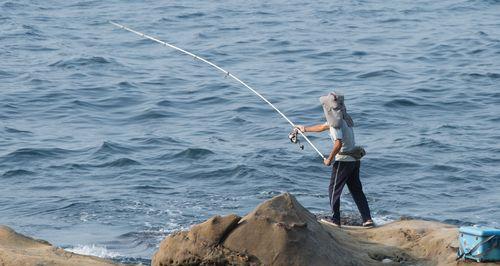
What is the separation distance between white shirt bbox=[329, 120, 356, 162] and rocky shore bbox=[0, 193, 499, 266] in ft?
3.67

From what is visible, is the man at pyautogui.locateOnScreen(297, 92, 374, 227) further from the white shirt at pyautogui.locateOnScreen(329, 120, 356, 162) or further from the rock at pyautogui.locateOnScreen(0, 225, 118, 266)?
the rock at pyautogui.locateOnScreen(0, 225, 118, 266)

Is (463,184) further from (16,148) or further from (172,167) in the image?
(16,148)

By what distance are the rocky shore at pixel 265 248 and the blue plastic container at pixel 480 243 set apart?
0.51ft

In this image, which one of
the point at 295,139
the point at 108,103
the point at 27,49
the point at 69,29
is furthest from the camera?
the point at 69,29

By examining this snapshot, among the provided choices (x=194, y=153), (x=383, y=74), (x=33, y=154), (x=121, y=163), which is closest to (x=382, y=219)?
(x=194, y=153)

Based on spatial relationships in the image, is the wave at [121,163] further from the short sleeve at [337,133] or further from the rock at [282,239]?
the rock at [282,239]

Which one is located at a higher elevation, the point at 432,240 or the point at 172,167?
the point at 432,240

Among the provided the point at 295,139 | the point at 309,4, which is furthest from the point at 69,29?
the point at 295,139

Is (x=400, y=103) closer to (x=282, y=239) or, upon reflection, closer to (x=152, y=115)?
(x=152, y=115)

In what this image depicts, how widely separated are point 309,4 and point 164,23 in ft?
15.9

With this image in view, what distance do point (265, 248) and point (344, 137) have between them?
2.15m

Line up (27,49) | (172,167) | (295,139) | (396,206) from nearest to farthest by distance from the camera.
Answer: (295,139), (396,206), (172,167), (27,49)

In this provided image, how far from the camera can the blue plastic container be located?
8.29 metres

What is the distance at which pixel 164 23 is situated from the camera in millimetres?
27688
